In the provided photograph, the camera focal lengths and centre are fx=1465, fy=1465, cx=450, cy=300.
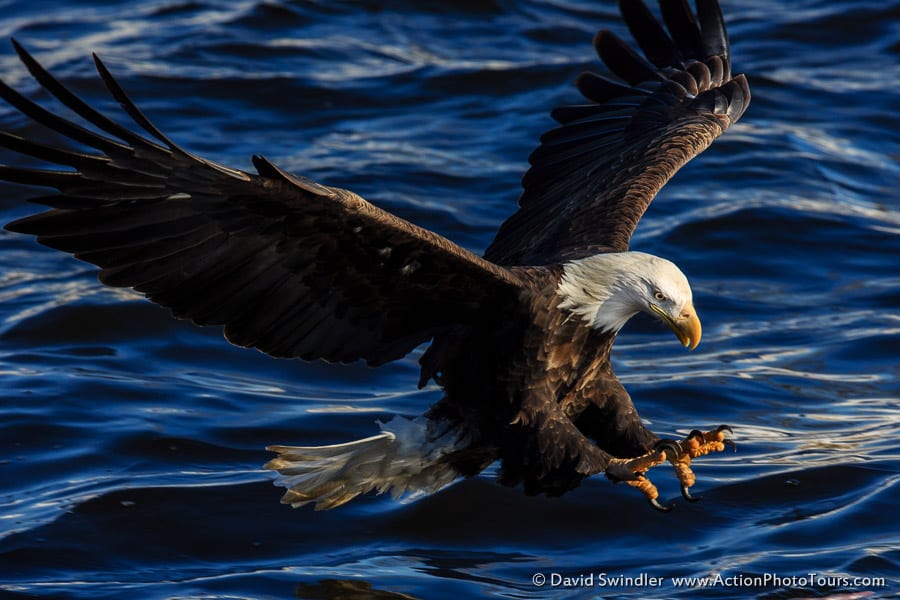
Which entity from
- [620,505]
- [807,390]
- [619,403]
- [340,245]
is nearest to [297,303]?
[340,245]

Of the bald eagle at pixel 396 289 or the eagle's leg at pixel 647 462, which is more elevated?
the bald eagle at pixel 396 289

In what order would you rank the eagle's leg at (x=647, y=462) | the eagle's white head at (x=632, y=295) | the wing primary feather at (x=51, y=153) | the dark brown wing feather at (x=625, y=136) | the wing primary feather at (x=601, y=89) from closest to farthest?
the wing primary feather at (x=51, y=153) → the eagle's white head at (x=632, y=295) → the eagle's leg at (x=647, y=462) → the dark brown wing feather at (x=625, y=136) → the wing primary feather at (x=601, y=89)

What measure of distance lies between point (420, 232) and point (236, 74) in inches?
309

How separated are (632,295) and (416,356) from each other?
2.87 m

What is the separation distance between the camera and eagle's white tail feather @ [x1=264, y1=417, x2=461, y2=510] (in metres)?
5.45

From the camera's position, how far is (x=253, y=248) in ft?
15.5

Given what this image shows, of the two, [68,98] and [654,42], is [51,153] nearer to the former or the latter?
[68,98]

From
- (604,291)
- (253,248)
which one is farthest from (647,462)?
(253,248)

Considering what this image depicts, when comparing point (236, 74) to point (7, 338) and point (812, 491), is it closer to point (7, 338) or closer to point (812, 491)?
point (7, 338)

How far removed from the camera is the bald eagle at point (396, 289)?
4.49 m

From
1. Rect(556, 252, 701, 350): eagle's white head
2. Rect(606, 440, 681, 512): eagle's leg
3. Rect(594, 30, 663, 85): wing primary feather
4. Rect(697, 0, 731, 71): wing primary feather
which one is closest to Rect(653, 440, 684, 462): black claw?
Rect(606, 440, 681, 512): eagle's leg

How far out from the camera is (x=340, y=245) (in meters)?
→ 4.71

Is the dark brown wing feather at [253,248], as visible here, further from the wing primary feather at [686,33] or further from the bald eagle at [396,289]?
the wing primary feather at [686,33]

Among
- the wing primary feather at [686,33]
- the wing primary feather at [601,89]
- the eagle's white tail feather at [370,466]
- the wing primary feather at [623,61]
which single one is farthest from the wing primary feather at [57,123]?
the wing primary feather at [686,33]
